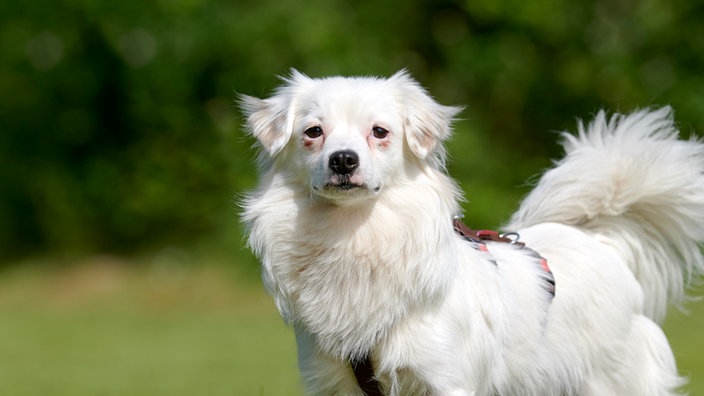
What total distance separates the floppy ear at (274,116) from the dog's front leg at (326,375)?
3.13ft

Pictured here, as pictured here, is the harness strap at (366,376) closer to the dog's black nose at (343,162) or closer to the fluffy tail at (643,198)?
the dog's black nose at (343,162)

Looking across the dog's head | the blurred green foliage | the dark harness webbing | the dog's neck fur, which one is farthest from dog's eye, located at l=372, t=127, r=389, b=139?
the blurred green foliage

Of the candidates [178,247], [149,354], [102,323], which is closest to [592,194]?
[149,354]

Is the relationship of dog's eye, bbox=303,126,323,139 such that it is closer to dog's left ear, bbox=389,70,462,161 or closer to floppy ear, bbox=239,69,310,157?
floppy ear, bbox=239,69,310,157

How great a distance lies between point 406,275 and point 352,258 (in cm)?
28

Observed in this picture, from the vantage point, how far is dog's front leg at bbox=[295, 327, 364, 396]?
511cm

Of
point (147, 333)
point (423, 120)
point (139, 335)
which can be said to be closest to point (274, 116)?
point (423, 120)

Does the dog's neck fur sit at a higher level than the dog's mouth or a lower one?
lower

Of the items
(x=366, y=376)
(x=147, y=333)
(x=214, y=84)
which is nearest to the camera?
(x=366, y=376)

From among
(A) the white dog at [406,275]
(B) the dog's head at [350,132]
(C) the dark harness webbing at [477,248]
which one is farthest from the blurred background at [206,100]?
(B) the dog's head at [350,132]

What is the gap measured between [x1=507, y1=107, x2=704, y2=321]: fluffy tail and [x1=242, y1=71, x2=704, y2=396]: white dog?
0.34 meters

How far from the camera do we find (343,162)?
4914 mm

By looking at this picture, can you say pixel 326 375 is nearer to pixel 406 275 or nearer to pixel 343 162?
pixel 406 275

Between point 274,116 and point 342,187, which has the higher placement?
point 274,116
